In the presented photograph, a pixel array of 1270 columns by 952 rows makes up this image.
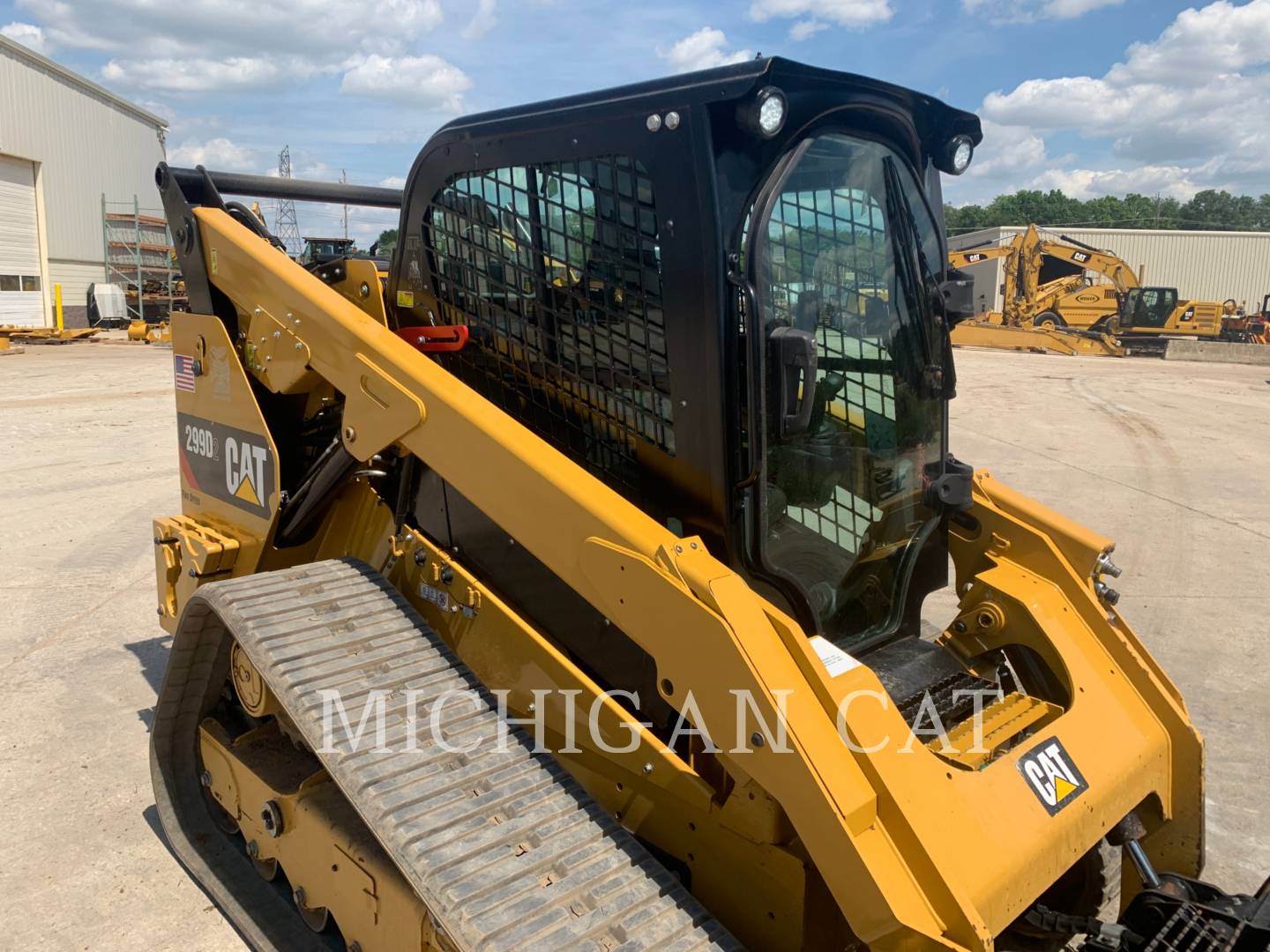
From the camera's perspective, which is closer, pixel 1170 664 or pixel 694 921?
pixel 694 921

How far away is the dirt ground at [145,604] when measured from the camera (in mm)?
3205

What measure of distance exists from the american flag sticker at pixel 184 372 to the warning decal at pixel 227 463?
12 centimetres

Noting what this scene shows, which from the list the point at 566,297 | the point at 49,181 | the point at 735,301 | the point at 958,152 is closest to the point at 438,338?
the point at 566,297

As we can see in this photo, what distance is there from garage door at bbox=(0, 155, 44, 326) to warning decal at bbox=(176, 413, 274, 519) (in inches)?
1192

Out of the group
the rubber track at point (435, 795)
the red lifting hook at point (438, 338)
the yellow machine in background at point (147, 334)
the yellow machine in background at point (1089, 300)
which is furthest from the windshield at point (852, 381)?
the yellow machine in background at point (1089, 300)

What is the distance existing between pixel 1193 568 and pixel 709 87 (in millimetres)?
6218

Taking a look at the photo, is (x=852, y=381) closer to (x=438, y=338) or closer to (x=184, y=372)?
(x=438, y=338)

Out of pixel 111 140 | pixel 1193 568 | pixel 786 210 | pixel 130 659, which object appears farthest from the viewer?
pixel 111 140

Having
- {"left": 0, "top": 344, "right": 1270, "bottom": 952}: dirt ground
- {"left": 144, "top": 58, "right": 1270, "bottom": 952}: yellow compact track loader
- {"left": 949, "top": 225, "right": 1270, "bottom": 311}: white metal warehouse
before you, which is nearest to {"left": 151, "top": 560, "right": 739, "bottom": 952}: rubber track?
{"left": 144, "top": 58, "right": 1270, "bottom": 952}: yellow compact track loader

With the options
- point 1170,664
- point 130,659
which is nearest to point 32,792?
point 130,659

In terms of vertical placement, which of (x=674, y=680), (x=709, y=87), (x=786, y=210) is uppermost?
(x=709, y=87)

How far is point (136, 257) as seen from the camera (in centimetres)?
3281

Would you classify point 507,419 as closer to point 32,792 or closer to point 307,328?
point 307,328

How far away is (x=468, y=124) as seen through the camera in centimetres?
271
